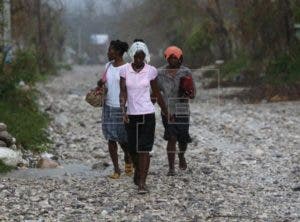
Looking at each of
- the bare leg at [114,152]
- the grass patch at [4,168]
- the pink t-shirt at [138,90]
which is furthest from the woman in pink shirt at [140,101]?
the grass patch at [4,168]

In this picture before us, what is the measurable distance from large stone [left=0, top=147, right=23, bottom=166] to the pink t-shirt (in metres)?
2.47

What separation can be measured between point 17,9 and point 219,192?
1275cm

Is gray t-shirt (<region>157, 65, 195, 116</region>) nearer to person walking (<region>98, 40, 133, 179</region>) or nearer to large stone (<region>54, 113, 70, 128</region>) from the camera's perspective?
person walking (<region>98, 40, 133, 179</region>)

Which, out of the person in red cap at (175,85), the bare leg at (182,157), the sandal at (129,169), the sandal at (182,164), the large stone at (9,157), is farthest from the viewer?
the large stone at (9,157)

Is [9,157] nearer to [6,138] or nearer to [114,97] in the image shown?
[6,138]

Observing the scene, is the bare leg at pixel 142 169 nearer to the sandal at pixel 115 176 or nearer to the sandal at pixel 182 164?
the sandal at pixel 115 176

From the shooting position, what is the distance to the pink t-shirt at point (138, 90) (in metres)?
8.10

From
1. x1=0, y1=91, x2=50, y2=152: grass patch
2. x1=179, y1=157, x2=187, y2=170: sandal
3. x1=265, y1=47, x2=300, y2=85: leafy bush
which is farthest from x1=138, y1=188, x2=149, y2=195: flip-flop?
x1=265, y1=47, x2=300, y2=85: leafy bush

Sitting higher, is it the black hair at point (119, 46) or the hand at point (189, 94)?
the black hair at point (119, 46)

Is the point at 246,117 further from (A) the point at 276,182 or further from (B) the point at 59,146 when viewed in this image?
(A) the point at 276,182

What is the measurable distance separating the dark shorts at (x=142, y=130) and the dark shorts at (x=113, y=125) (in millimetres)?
616

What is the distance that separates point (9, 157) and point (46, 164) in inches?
23.0

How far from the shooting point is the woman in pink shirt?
810 cm

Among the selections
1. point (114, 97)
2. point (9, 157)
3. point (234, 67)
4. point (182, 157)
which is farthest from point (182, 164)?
point (234, 67)
